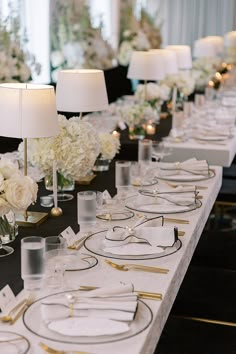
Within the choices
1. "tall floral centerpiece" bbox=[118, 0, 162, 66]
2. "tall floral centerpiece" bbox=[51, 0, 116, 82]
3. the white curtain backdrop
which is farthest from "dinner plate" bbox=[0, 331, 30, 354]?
the white curtain backdrop

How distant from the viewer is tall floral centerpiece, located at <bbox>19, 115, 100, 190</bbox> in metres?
2.55

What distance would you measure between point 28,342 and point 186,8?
1152cm

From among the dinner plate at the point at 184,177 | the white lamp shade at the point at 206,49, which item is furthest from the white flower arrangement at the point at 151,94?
the white lamp shade at the point at 206,49

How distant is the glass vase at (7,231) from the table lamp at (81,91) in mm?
892

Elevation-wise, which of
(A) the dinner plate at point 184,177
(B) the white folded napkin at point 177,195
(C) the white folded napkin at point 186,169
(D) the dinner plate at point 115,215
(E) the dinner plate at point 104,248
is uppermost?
(C) the white folded napkin at point 186,169

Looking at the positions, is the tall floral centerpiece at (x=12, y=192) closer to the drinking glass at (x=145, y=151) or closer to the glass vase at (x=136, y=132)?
the drinking glass at (x=145, y=151)

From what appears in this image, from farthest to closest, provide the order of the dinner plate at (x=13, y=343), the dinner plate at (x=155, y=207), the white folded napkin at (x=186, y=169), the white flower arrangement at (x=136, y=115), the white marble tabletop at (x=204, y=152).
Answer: the white flower arrangement at (x=136, y=115)
the white marble tabletop at (x=204, y=152)
the white folded napkin at (x=186, y=169)
the dinner plate at (x=155, y=207)
the dinner plate at (x=13, y=343)

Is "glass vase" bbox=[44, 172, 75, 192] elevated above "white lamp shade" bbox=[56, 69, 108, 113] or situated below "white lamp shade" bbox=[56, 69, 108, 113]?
below

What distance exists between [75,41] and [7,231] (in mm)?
5563

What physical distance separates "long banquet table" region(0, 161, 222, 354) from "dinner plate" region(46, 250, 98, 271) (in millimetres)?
23

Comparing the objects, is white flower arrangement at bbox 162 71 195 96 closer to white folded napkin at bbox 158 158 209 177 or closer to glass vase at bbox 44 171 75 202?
white folded napkin at bbox 158 158 209 177

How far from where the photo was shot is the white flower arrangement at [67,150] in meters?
2.55

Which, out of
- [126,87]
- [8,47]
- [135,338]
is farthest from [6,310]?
[126,87]

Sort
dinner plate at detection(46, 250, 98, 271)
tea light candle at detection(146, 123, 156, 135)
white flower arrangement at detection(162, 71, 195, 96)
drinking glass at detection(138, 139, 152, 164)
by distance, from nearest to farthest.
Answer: dinner plate at detection(46, 250, 98, 271) < drinking glass at detection(138, 139, 152, 164) < tea light candle at detection(146, 123, 156, 135) < white flower arrangement at detection(162, 71, 195, 96)
